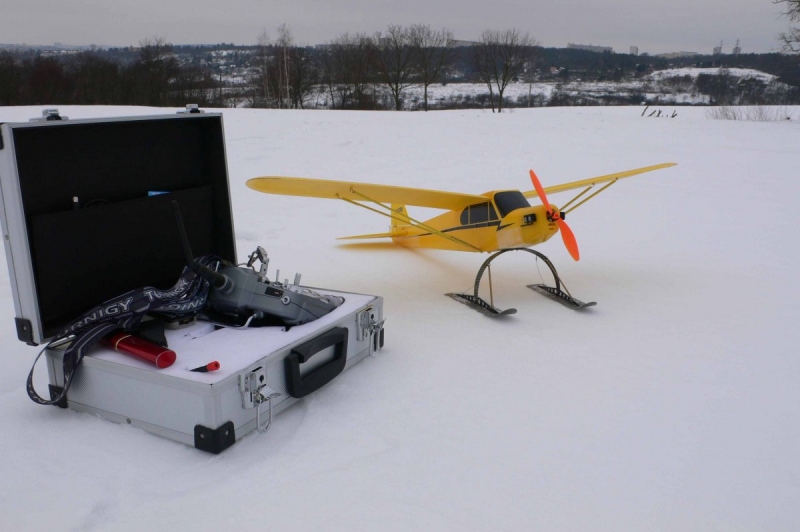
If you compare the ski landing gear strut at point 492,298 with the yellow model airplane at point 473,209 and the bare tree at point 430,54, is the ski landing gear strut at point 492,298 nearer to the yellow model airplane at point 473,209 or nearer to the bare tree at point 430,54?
the yellow model airplane at point 473,209

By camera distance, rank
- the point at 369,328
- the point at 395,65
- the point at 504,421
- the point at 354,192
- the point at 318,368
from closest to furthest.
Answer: the point at 504,421, the point at 318,368, the point at 369,328, the point at 354,192, the point at 395,65

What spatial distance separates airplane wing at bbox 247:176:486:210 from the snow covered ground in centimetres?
91

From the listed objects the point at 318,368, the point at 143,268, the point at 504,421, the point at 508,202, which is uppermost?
the point at 508,202

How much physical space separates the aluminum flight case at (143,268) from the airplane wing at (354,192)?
0.37m

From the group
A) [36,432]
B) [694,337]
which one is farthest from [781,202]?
[36,432]

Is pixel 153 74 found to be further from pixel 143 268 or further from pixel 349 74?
pixel 143 268

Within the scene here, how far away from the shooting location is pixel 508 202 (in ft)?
17.1

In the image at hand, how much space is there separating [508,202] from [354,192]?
1.38 meters

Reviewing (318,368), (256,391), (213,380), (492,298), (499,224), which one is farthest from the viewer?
(492,298)

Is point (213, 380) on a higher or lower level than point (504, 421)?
higher

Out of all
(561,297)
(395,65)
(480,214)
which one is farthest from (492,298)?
(395,65)

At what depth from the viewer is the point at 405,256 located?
6848mm

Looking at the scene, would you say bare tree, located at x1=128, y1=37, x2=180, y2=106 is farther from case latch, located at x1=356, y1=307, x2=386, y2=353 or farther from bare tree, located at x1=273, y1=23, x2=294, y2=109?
case latch, located at x1=356, y1=307, x2=386, y2=353

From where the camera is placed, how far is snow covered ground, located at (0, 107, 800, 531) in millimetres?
2547
